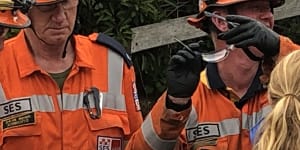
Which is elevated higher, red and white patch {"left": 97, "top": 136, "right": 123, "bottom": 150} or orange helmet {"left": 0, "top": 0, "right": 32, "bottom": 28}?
orange helmet {"left": 0, "top": 0, "right": 32, "bottom": 28}

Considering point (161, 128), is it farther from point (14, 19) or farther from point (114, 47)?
point (14, 19)

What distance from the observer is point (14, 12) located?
425 cm

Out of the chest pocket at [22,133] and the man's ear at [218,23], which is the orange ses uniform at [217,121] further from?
the chest pocket at [22,133]

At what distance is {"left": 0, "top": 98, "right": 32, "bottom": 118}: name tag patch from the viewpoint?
4.21 meters

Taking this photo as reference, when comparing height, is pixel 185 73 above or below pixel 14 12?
below

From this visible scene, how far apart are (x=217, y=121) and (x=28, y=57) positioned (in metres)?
0.84

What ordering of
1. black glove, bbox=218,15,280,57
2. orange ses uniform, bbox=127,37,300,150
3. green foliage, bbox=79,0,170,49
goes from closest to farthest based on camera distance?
1. black glove, bbox=218,15,280,57
2. orange ses uniform, bbox=127,37,300,150
3. green foliage, bbox=79,0,170,49

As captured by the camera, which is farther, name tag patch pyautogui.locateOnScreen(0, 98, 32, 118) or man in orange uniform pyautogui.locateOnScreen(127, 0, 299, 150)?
name tag patch pyautogui.locateOnScreen(0, 98, 32, 118)

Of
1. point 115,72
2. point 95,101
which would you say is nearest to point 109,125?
point 95,101

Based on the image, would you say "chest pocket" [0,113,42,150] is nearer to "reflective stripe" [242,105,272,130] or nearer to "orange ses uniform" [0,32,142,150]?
"orange ses uniform" [0,32,142,150]

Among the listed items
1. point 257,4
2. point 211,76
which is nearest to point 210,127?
point 211,76

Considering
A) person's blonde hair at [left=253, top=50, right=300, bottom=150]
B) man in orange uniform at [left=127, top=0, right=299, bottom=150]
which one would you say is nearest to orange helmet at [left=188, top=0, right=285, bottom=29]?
man in orange uniform at [left=127, top=0, right=299, bottom=150]

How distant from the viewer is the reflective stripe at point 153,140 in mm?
4053

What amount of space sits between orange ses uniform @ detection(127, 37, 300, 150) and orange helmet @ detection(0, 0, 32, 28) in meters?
0.66
